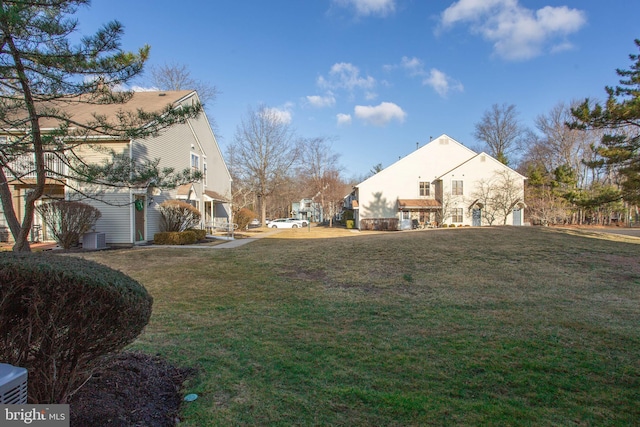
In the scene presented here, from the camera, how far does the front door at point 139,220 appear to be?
14680 mm

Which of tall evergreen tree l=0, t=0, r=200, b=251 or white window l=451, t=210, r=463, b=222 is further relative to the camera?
white window l=451, t=210, r=463, b=222

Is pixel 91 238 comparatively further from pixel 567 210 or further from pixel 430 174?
pixel 567 210

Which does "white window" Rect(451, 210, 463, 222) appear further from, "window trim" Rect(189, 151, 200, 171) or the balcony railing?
the balcony railing

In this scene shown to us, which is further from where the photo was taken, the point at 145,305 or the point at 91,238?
the point at 91,238

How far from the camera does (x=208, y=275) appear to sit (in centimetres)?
834

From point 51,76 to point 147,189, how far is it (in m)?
4.96

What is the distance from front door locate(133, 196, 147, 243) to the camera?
578 inches

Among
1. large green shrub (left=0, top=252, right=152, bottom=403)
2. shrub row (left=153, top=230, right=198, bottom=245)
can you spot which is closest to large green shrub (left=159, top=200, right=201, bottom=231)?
shrub row (left=153, top=230, right=198, bottom=245)

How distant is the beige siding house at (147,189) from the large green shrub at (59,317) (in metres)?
6.30

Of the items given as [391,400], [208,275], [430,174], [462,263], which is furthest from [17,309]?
[430,174]

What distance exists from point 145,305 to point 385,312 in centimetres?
392
